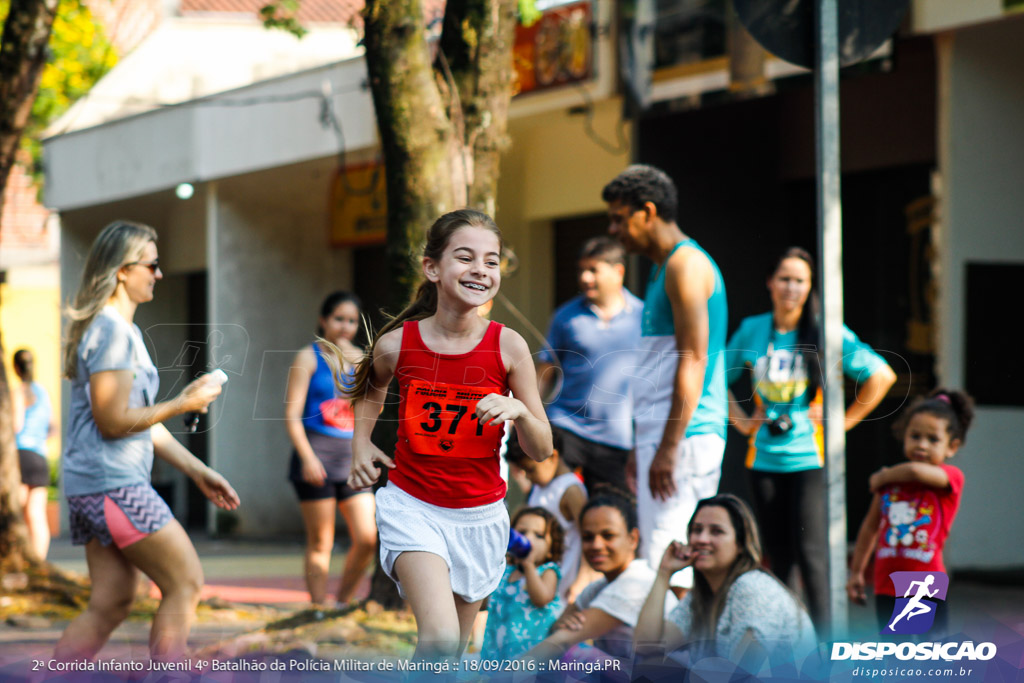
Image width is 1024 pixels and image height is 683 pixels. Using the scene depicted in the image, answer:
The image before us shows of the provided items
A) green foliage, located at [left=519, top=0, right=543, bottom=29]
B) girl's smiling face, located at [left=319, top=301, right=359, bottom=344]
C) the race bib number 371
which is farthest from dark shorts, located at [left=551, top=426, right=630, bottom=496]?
the race bib number 371

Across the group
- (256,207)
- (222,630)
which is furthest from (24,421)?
(256,207)

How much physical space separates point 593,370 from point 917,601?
2.53 m

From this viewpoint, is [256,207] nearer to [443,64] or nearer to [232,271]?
[232,271]

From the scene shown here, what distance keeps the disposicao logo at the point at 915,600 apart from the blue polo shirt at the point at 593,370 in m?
1.87

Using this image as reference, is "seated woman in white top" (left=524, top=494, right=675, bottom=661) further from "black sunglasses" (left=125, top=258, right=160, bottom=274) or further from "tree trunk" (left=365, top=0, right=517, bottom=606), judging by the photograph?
"black sunglasses" (left=125, top=258, right=160, bottom=274)

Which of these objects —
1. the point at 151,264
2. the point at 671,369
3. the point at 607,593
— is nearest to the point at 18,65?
the point at 151,264

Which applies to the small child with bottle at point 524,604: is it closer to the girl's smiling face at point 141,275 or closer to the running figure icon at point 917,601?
the running figure icon at point 917,601

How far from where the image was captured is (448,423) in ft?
12.6

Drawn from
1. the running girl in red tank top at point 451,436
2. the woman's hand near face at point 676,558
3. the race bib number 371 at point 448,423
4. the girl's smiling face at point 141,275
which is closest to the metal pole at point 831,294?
the woman's hand near face at point 676,558

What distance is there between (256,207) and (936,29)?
906 centimetres

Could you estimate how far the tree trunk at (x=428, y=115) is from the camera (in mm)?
6598

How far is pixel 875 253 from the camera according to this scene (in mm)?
10961

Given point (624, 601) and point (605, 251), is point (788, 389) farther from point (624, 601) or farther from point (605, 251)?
point (605, 251)

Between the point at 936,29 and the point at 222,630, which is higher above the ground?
the point at 936,29
